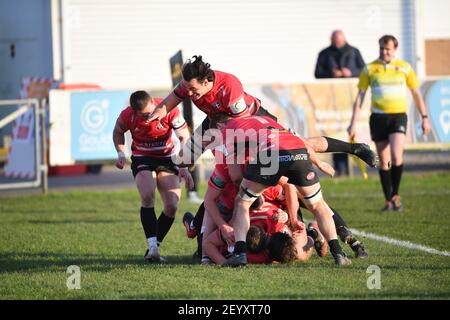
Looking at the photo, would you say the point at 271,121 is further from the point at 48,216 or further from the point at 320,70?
the point at 320,70

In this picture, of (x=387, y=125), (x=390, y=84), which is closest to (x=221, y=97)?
(x=387, y=125)

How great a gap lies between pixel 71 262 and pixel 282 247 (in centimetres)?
218

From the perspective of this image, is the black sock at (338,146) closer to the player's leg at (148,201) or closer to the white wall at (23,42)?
the player's leg at (148,201)

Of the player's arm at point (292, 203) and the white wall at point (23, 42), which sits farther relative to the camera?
the white wall at point (23, 42)

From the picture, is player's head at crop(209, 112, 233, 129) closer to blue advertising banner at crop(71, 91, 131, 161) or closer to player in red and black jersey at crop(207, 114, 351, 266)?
player in red and black jersey at crop(207, 114, 351, 266)

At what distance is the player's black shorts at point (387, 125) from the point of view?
565 inches

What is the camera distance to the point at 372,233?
1225 cm

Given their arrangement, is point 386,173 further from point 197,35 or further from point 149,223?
point 197,35

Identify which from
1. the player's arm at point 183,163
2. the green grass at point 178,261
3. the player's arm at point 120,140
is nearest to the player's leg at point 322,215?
the green grass at point 178,261

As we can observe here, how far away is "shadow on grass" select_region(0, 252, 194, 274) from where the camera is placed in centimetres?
986

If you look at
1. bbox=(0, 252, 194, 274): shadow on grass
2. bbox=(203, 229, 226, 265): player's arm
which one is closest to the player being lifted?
bbox=(203, 229, 226, 265): player's arm

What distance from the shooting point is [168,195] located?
11.1 m

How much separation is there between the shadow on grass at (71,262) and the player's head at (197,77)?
1671 mm
